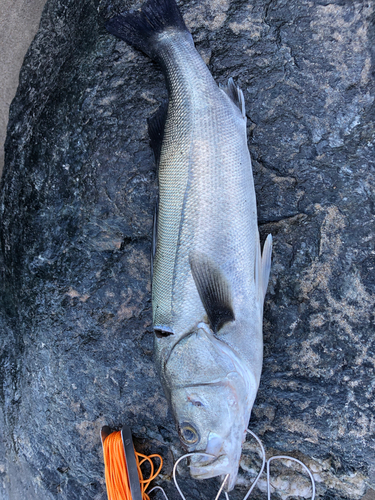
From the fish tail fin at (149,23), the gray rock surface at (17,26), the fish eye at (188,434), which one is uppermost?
the gray rock surface at (17,26)

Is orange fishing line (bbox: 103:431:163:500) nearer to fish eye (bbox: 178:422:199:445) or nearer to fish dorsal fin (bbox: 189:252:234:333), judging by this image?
fish eye (bbox: 178:422:199:445)

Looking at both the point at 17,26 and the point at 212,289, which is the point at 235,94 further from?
the point at 17,26

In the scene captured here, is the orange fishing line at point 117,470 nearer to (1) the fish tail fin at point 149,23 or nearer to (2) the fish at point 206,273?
(2) the fish at point 206,273

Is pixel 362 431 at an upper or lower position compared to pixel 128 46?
lower

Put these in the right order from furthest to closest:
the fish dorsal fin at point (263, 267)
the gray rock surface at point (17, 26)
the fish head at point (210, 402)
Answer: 1. the gray rock surface at point (17, 26)
2. the fish dorsal fin at point (263, 267)
3. the fish head at point (210, 402)

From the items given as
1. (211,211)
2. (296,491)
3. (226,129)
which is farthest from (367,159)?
(296,491)

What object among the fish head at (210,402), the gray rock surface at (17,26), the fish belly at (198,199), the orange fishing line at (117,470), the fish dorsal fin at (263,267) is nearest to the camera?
the fish head at (210,402)

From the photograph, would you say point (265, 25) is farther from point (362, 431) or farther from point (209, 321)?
point (362, 431)

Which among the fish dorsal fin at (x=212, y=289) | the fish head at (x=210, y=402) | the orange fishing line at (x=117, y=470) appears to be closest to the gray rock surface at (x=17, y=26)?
the fish dorsal fin at (x=212, y=289)
